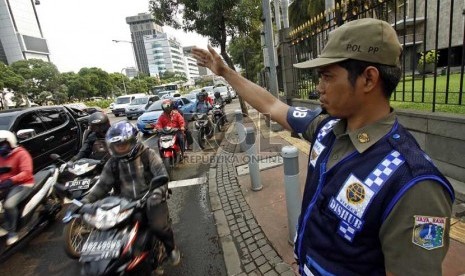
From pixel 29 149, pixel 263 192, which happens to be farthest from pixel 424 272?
pixel 29 149

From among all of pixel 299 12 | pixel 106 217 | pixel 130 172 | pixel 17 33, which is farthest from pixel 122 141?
pixel 17 33

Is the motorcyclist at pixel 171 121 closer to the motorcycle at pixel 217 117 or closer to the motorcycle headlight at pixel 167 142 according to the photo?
the motorcycle headlight at pixel 167 142

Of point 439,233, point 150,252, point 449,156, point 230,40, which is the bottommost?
point 150,252

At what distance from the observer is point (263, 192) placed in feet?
15.7

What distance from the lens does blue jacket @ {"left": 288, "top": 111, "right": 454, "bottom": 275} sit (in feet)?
3.23

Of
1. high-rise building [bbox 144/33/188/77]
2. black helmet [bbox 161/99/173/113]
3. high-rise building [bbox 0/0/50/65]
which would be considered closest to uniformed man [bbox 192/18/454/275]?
black helmet [bbox 161/99/173/113]

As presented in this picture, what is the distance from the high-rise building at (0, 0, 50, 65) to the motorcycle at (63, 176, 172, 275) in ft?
315

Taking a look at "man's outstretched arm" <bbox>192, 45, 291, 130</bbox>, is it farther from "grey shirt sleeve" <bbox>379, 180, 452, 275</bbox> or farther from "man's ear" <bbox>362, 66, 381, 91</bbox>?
"grey shirt sleeve" <bbox>379, 180, 452, 275</bbox>

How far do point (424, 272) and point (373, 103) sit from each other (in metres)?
0.66

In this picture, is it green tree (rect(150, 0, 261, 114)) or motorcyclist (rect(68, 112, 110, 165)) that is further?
green tree (rect(150, 0, 261, 114))

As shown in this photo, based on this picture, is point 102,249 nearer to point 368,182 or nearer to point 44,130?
point 368,182

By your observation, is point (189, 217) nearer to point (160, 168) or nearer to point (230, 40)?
point (160, 168)

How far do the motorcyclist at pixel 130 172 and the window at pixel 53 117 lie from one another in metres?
4.46

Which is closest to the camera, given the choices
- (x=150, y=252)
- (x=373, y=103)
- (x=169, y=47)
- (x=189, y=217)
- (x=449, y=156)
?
(x=373, y=103)
